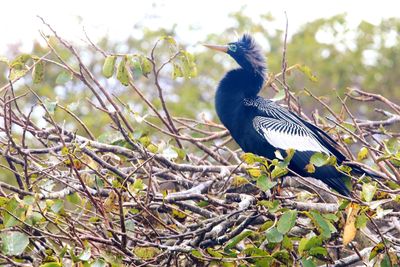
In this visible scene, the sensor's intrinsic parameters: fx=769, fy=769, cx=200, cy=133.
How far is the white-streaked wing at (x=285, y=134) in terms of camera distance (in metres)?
3.91

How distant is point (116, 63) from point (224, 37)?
751 centimetres

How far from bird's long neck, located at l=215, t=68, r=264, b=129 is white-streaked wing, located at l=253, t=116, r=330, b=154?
0.15 meters

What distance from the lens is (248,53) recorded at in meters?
4.43

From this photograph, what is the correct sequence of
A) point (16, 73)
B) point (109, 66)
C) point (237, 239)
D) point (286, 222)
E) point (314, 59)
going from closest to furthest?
1. point (286, 222)
2. point (237, 239)
3. point (16, 73)
4. point (109, 66)
5. point (314, 59)

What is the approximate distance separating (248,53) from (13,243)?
2.22 metres

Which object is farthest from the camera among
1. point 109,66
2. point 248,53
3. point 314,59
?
point 314,59

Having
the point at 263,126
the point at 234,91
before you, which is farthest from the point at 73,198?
the point at 234,91

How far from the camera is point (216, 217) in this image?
293cm

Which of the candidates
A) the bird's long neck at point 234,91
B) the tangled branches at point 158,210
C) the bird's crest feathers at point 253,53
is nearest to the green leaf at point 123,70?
the tangled branches at point 158,210

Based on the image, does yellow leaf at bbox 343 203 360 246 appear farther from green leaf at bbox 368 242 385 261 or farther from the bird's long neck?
the bird's long neck

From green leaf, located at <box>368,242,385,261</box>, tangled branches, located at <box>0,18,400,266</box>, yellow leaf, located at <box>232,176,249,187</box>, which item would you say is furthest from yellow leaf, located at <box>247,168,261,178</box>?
green leaf, located at <box>368,242,385,261</box>

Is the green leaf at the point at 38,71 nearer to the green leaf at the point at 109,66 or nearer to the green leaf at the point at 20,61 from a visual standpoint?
the green leaf at the point at 20,61

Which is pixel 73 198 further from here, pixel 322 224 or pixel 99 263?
pixel 322 224

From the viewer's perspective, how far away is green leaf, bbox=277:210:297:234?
2621mm
